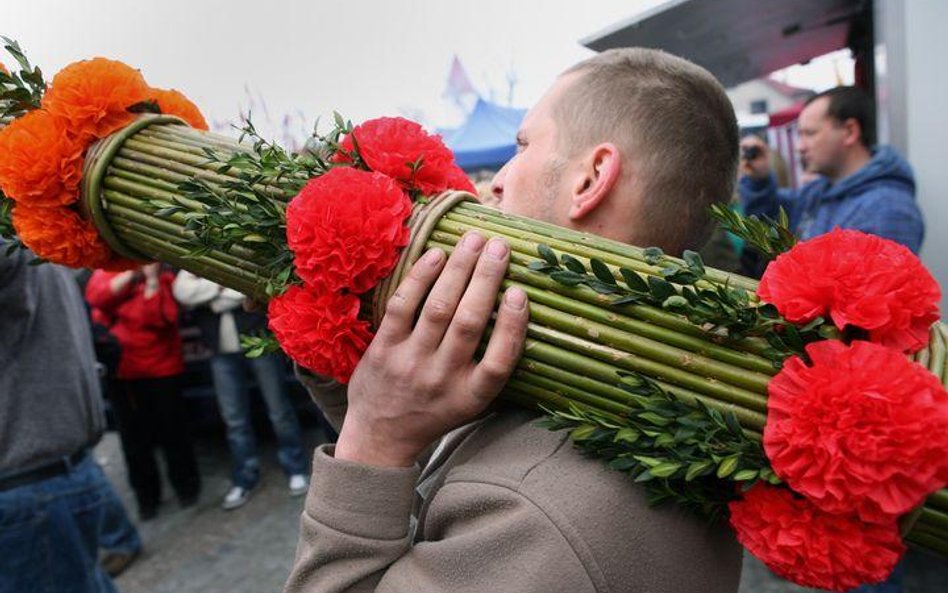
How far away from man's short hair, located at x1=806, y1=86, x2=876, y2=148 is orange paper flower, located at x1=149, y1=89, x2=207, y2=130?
3171 mm

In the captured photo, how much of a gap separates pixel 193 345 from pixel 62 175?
449 centimetres

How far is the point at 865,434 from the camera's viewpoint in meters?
0.83

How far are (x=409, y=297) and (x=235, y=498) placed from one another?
4.42m

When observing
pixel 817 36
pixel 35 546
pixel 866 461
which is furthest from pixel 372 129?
pixel 817 36

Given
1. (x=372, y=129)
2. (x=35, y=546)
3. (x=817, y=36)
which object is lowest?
(x=35, y=546)

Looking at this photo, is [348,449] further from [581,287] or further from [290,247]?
[581,287]

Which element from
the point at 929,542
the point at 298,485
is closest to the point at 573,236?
the point at 929,542

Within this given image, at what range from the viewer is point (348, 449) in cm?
112

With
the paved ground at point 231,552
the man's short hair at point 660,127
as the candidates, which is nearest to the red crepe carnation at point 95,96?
the man's short hair at point 660,127

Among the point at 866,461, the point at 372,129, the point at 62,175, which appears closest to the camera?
the point at 866,461

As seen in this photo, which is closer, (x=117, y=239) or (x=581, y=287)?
(x=581, y=287)

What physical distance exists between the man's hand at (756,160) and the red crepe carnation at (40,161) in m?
4.08

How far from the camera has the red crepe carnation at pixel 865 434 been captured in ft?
2.69

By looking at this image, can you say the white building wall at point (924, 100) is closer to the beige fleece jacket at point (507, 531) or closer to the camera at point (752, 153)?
the camera at point (752, 153)
